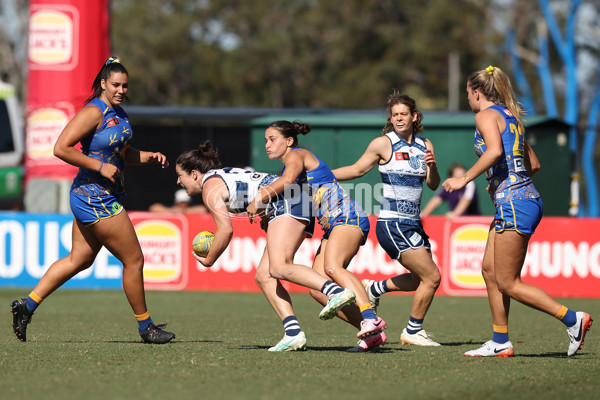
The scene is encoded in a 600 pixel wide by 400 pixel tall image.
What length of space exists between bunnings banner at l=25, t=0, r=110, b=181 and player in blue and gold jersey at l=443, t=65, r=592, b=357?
10.8 meters

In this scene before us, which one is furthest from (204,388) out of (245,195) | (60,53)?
(60,53)

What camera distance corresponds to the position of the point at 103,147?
757cm

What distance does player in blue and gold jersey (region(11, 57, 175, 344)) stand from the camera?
7480 millimetres

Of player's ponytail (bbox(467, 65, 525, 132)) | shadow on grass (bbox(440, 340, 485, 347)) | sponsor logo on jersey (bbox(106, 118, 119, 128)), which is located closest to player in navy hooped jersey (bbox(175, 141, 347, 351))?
sponsor logo on jersey (bbox(106, 118, 119, 128))

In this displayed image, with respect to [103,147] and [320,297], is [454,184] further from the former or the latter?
[103,147]

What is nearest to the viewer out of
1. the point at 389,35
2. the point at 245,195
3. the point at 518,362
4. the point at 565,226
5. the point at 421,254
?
the point at 518,362

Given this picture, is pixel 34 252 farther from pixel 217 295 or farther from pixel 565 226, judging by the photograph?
pixel 565 226

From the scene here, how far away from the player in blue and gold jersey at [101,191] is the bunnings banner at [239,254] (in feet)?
21.4

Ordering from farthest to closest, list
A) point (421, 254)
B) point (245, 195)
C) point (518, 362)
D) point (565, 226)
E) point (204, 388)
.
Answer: point (565, 226)
point (421, 254)
point (245, 195)
point (518, 362)
point (204, 388)

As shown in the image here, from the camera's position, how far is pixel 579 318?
22.8 feet

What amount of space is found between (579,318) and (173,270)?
8.58 meters

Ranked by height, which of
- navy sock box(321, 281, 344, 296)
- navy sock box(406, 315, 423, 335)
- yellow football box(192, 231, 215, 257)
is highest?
yellow football box(192, 231, 215, 257)

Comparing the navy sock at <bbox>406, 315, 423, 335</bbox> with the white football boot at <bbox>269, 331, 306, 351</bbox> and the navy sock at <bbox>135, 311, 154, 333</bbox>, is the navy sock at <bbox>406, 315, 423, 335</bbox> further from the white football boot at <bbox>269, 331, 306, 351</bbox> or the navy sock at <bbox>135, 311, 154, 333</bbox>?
the navy sock at <bbox>135, 311, 154, 333</bbox>

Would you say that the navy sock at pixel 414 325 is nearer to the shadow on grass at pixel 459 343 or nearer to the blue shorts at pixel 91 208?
the shadow on grass at pixel 459 343
